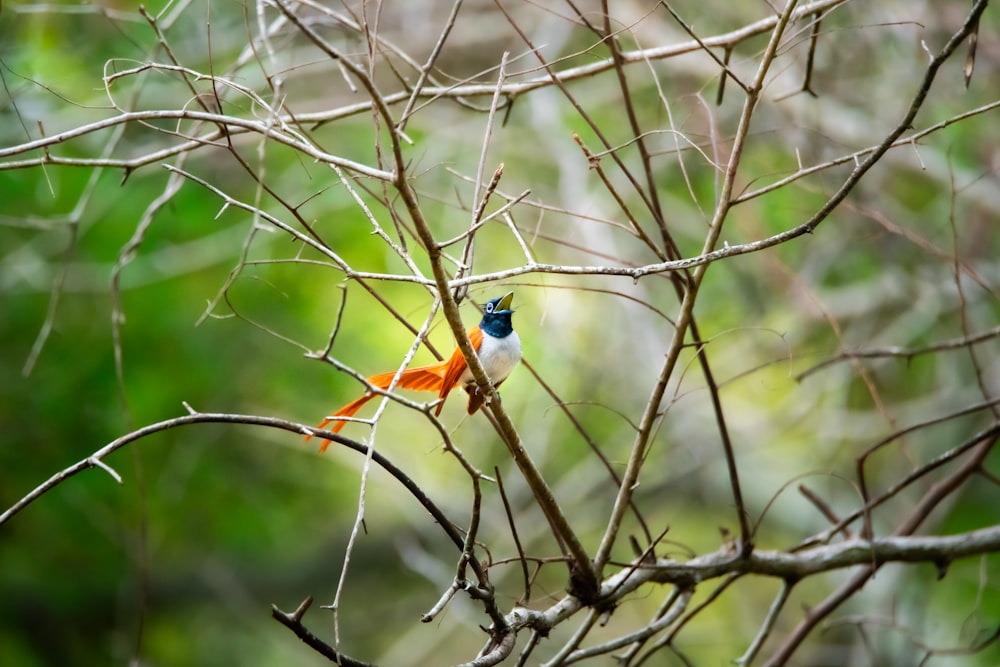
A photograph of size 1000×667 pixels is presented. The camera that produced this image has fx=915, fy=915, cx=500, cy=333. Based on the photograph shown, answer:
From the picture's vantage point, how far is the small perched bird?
2781 mm

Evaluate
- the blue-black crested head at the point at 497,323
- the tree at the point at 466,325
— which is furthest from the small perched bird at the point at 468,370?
the tree at the point at 466,325

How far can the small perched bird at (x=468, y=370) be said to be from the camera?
109 inches

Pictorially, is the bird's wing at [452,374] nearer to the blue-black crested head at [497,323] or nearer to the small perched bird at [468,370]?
the small perched bird at [468,370]

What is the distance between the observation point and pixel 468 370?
110 inches

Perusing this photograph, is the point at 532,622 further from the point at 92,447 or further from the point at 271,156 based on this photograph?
the point at 271,156

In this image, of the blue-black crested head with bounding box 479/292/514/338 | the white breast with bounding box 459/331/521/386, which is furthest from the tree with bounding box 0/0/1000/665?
the white breast with bounding box 459/331/521/386

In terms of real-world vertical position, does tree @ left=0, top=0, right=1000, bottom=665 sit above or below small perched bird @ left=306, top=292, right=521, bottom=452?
above

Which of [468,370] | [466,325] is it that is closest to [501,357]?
[468,370]

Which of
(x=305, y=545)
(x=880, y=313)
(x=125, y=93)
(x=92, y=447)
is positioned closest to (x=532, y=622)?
(x=92, y=447)

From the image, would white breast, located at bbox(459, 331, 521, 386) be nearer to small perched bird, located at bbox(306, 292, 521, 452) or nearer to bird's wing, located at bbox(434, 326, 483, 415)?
small perched bird, located at bbox(306, 292, 521, 452)

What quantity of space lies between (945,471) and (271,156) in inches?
236

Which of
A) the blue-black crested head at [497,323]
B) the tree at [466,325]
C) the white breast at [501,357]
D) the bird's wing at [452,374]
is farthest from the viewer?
the tree at [466,325]

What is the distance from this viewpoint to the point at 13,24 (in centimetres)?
507

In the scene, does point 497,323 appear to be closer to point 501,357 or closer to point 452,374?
point 501,357
